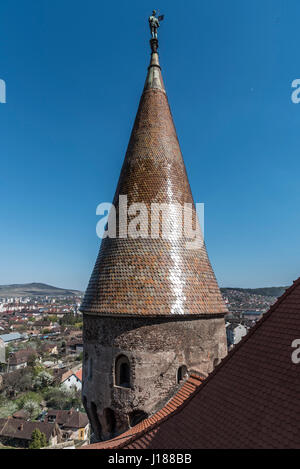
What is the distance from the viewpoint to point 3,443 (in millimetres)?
40031

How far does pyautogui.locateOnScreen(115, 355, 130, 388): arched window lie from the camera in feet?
28.3

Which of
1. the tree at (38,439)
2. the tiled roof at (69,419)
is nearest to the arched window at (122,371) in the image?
the tree at (38,439)

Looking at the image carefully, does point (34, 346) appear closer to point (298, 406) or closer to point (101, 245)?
point (101, 245)

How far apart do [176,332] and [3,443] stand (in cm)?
4508

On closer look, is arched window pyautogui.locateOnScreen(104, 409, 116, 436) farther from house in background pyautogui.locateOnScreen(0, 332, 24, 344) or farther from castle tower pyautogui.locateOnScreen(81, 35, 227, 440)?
house in background pyautogui.locateOnScreen(0, 332, 24, 344)


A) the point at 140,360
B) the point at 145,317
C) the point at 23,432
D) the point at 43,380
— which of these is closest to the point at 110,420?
the point at 140,360

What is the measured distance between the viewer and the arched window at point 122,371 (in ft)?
28.3

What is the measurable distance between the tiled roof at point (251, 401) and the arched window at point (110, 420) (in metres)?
2.37

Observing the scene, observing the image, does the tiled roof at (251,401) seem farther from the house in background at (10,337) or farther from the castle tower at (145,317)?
the house in background at (10,337)

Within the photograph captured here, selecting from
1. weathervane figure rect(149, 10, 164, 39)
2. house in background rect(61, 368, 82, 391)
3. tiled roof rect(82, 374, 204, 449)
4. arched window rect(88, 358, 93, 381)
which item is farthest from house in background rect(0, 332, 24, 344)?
weathervane figure rect(149, 10, 164, 39)

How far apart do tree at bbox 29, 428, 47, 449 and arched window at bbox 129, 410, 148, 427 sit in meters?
35.7

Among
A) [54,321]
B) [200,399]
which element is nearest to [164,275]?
[200,399]
